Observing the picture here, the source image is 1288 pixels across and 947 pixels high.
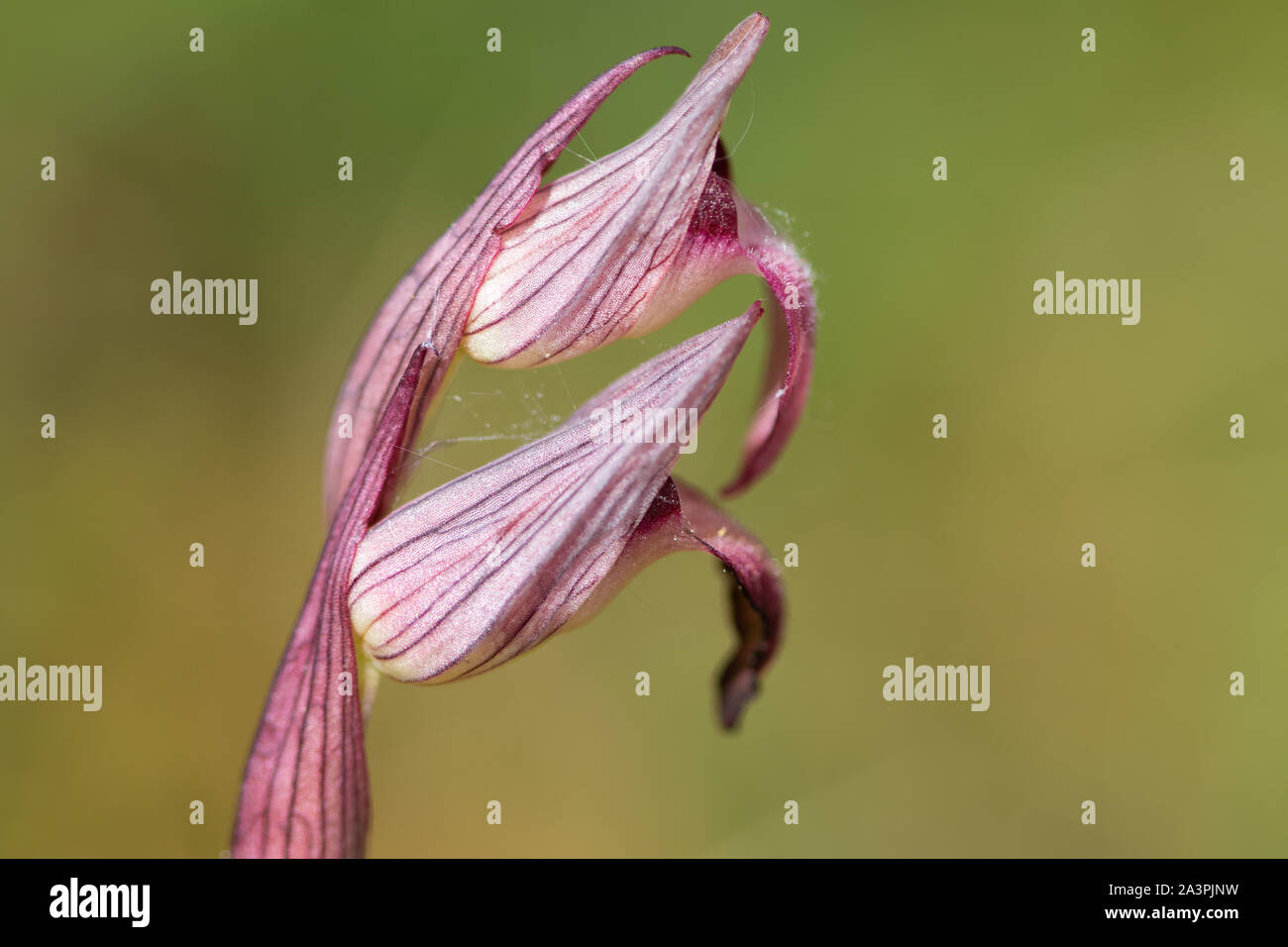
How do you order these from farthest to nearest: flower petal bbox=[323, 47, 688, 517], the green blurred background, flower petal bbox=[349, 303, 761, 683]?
the green blurred background < flower petal bbox=[323, 47, 688, 517] < flower petal bbox=[349, 303, 761, 683]

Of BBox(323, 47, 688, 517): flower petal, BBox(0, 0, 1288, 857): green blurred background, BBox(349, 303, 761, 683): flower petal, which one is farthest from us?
BBox(0, 0, 1288, 857): green blurred background

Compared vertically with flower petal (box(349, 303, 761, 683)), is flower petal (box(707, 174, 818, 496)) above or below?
above

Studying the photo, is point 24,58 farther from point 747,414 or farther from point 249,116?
point 747,414

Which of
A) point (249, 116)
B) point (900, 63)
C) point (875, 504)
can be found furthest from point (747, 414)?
point (249, 116)

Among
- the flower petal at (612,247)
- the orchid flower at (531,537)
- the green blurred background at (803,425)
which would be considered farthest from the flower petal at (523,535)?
the green blurred background at (803,425)

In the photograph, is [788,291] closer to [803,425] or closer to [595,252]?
[595,252]

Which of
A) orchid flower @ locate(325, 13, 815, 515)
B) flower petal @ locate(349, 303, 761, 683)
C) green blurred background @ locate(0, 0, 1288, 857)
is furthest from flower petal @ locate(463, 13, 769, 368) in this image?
green blurred background @ locate(0, 0, 1288, 857)

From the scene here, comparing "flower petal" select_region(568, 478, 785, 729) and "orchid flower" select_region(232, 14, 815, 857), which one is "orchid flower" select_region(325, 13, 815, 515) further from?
"flower petal" select_region(568, 478, 785, 729)
